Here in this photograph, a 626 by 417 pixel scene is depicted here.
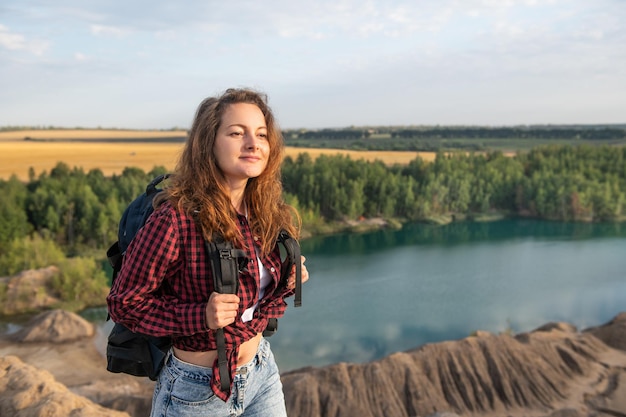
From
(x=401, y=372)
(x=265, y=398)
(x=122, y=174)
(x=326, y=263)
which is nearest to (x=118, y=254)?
(x=265, y=398)

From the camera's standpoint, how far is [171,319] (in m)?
1.88

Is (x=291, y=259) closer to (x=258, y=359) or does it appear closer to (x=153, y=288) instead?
(x=258, y=359)

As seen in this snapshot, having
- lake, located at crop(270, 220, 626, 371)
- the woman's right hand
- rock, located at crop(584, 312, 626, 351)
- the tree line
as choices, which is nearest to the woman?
the woman's right hand

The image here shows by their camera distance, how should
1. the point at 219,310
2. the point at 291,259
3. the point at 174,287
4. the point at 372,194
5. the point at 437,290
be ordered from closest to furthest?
the point at 219,310, the point at 174,287, the point at 291,259, the point at 437,290, the point at 372,194

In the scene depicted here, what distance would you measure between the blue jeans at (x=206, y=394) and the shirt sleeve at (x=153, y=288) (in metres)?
0.20

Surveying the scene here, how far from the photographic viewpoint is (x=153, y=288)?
186 centimetres

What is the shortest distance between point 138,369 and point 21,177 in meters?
39.4

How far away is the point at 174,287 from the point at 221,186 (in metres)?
0.40

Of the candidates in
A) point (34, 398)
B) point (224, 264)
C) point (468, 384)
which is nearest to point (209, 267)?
point (224, 264)

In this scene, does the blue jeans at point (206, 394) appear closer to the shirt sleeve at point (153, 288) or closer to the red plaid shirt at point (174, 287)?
the red plaid shirt at point (174, 287)

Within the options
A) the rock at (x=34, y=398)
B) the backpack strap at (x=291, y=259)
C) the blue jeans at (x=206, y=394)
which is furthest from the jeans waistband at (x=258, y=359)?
the rock at (x=34, y=398)

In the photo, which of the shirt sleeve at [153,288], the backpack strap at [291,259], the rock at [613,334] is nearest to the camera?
the shirt sleeve at [153,288]

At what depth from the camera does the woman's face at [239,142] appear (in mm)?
2023

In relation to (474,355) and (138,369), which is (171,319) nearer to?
(138,369)
